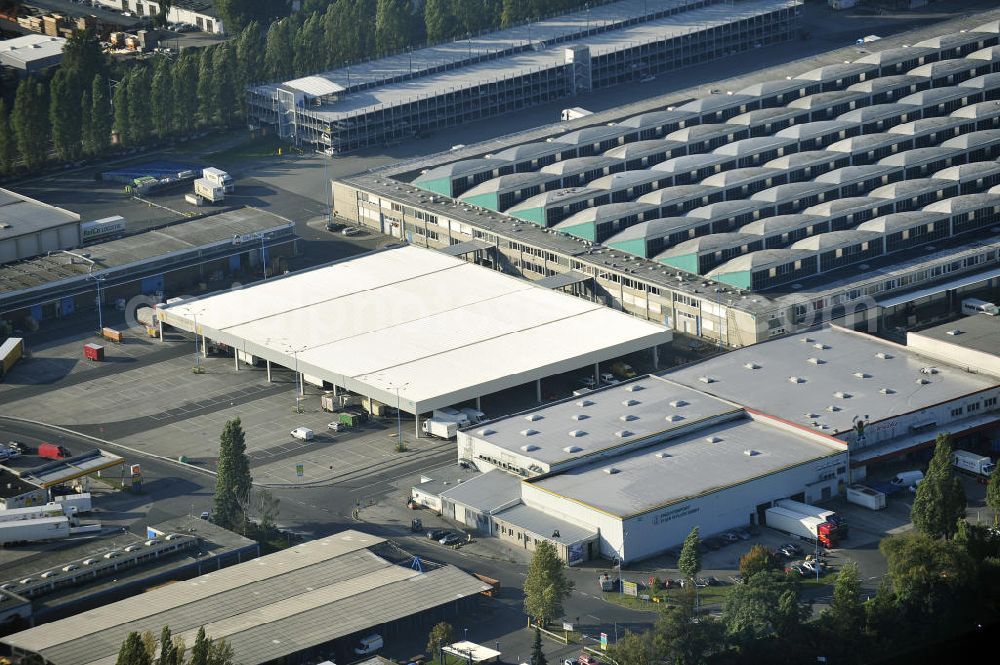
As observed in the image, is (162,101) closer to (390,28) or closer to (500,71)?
(390,28)

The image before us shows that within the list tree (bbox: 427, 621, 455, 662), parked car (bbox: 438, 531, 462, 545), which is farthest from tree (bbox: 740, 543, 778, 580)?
parked car (bbox: 438, 531, 462, 545)

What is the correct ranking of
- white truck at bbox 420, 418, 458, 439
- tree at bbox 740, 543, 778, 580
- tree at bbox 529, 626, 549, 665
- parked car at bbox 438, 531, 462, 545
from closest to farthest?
tree at bbox 529, 626, 549, 665 < tree at bbox 740, 543, 778, 580 < parked car at bbox 438, 531, 462, 545 < white truck at bbox 420, 418, 458, 439

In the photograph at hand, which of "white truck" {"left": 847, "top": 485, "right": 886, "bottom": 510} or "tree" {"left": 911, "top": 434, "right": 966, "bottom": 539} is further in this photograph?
"white truck" {"left": 847, "top": 485, "right": 886, "bottom": 510}

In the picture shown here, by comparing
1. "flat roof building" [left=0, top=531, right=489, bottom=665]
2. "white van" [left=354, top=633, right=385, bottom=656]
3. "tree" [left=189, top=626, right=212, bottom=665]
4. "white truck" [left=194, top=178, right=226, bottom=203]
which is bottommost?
"white van" [left=354, top=633, right=385, bottom=656]

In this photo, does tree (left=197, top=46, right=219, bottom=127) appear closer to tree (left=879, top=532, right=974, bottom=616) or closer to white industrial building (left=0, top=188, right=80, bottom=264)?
white industrial building (left=0, top=188, right=80, bottom=264)

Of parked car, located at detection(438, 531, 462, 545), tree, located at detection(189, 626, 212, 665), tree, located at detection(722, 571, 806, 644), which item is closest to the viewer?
tree, located at detection(189, 626, 212, 665)

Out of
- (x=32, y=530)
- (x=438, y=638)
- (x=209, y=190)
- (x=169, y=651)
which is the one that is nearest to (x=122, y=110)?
(x=209, y=190)

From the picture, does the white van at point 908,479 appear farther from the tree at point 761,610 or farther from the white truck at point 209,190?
the white truck at point 209,190
